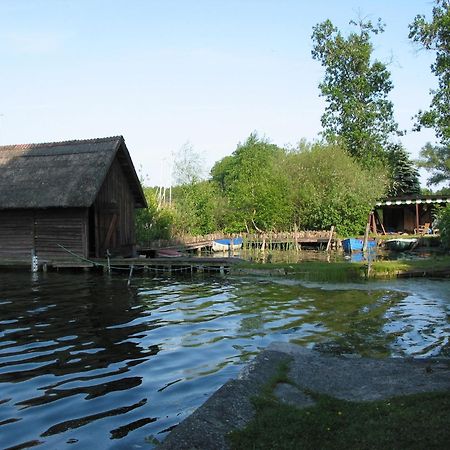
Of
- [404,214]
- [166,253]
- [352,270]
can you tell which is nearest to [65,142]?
[166,253]

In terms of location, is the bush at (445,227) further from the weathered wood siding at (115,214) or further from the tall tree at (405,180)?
the tall tree at (405,180)

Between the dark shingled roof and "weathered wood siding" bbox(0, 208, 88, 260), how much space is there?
120 cm

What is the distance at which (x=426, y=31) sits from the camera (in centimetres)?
1468

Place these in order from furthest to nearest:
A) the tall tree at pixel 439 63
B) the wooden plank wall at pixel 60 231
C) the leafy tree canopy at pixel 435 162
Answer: the leafy tree canopy at pixel 435 162
the wooden plank wall at pixel 60 231
the tall tree at pixel 439 63

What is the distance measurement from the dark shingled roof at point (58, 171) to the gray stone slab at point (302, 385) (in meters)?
17.4

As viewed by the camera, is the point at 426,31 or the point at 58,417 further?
the point at 426,31

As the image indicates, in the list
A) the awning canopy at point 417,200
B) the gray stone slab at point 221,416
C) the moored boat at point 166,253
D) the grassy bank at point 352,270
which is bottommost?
the gray stone slab at point 221,416

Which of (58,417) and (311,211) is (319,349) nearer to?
(58,417)

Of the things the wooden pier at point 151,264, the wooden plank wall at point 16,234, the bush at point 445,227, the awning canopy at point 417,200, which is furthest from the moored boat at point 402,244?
the wooden plank wall at point 16,234

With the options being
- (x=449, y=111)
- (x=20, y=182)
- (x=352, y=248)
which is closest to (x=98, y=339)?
(x=449, y=111)

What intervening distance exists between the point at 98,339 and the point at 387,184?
39.7 metres

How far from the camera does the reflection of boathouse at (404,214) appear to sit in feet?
144

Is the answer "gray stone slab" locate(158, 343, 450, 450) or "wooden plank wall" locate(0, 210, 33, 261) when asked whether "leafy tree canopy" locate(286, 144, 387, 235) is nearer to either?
"wooden plank wall" locate(0, 210, 33, 261)

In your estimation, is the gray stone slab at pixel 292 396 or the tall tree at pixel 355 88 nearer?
the gray stone slab at pixel 292 396
